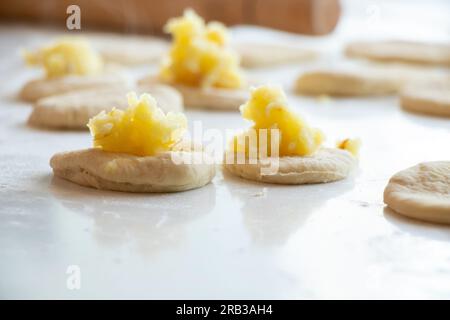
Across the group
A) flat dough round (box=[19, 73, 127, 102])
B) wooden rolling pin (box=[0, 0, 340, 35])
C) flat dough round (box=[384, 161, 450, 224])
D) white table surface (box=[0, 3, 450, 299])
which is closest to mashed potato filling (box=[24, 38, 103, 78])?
flat dough round (box=[19, 73, 127, 102])

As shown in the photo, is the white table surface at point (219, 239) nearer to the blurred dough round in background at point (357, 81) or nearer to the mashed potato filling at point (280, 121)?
the mashed potato filling at point (280, 121)

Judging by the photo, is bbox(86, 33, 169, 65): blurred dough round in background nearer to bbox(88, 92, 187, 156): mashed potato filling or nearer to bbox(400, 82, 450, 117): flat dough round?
bbox(400, 82, 450, 117): flat dough round

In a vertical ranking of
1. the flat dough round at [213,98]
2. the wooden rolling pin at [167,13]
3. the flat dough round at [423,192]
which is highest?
the wooden rolling pin at [167,13]

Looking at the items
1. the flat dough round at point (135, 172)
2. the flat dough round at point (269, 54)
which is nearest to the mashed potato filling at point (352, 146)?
the flat dough round at point (135, 172)

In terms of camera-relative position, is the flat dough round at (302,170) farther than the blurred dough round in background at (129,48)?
No

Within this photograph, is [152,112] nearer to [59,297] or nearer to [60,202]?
[60,202]

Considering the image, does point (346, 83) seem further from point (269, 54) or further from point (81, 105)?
point (81, 105)

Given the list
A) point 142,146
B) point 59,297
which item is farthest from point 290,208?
point 59,297
